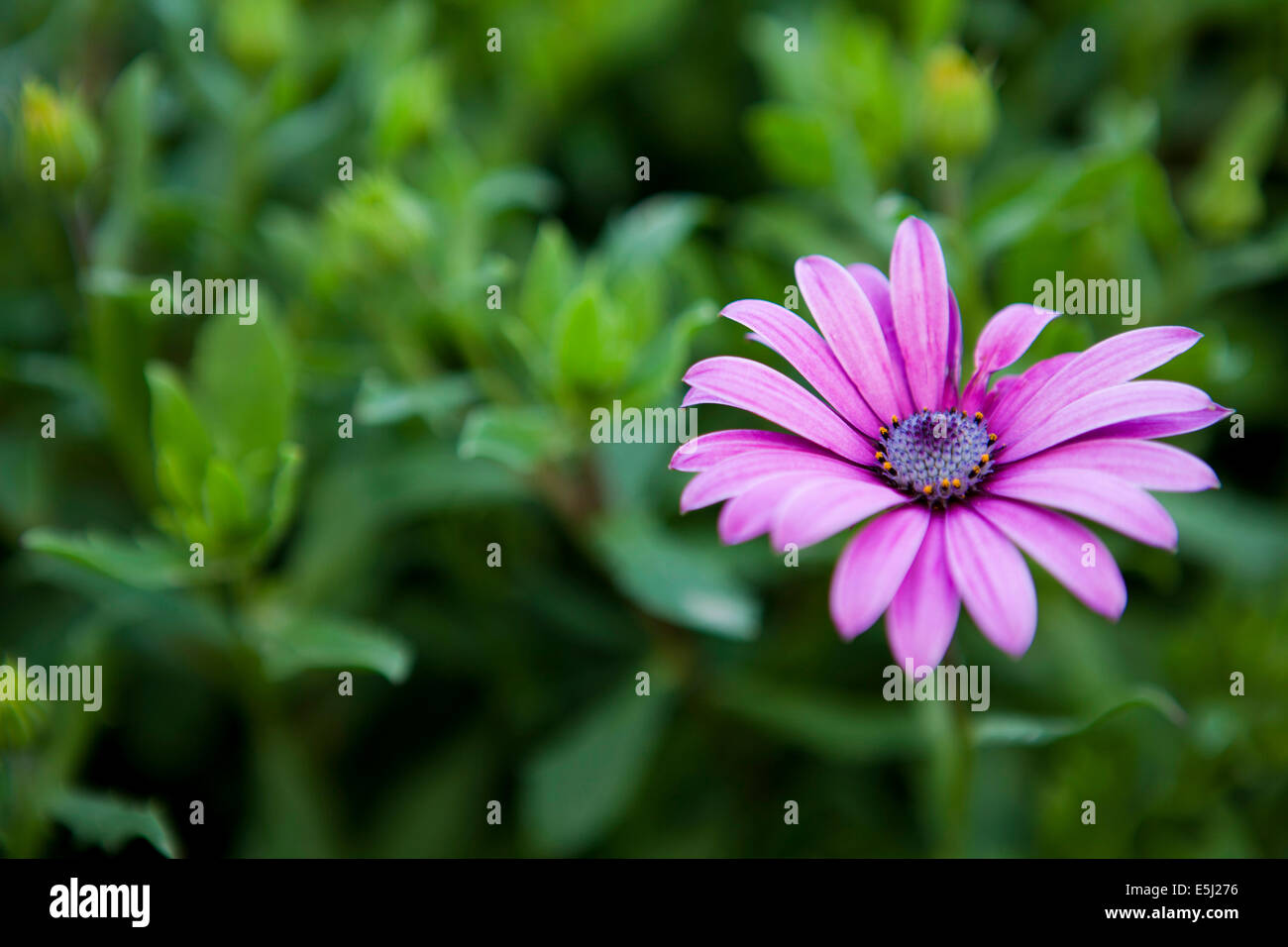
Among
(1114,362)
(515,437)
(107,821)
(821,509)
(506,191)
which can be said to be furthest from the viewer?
(506,191)

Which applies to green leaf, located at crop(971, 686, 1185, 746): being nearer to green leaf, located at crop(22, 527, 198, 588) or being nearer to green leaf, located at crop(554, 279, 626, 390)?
green leaf, located at crop(554, 279, 626, 390)

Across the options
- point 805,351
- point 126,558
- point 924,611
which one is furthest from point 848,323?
point 126,558

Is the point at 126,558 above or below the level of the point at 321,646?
above

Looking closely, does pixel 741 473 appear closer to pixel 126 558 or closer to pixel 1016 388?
pixel 1016 388

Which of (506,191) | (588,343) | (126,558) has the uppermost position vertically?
(506,191)

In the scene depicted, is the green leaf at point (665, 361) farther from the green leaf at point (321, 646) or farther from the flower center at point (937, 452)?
the green leaf at point (321, 646)

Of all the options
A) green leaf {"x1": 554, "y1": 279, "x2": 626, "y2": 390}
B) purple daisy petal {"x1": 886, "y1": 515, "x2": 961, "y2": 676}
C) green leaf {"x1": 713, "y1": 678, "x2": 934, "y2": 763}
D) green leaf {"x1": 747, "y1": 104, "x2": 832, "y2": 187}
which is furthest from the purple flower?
green leaf {"x1": 713, "y1": 678, "x2": 934, "y2": 763}
